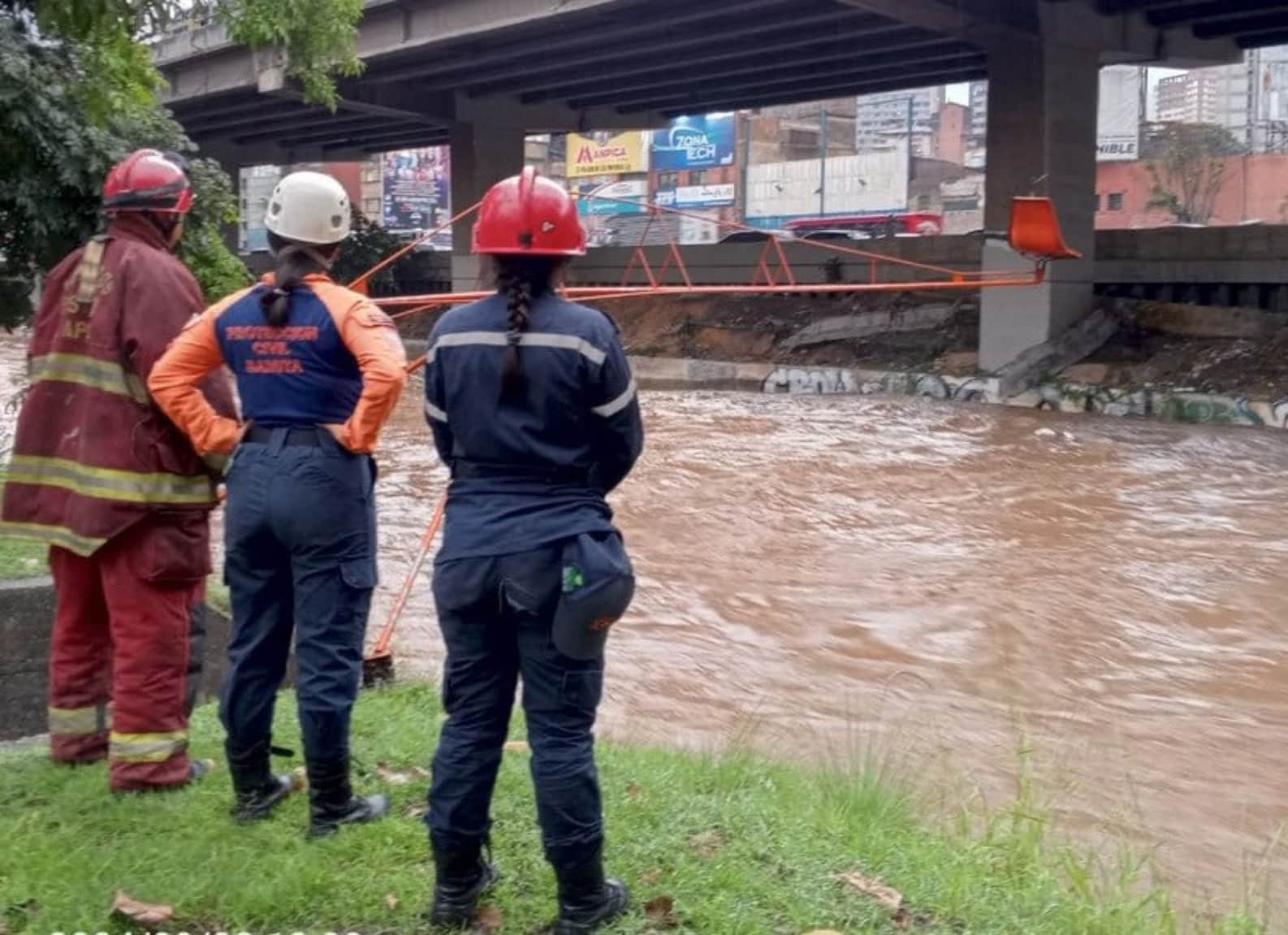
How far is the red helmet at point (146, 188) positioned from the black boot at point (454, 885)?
218 centimetres

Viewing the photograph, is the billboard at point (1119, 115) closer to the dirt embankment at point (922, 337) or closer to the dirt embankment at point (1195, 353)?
the dirt embankment at point (922, 337)

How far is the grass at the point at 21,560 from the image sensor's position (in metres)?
6.04

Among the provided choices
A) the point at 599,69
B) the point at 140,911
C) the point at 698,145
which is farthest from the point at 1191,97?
the point at 140,911


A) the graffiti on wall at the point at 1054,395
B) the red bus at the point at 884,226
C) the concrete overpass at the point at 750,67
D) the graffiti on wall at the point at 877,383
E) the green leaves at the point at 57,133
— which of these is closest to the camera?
the green leaves at the point at 57,133

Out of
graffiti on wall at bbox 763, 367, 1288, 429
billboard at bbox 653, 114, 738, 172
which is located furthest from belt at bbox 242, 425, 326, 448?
billboard at bbox 653, 114, 738, 172

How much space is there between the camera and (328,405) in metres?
3.91

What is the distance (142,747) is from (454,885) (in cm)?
131

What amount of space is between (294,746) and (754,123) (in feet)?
238

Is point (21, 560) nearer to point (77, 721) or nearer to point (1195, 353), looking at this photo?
point (77, 721)

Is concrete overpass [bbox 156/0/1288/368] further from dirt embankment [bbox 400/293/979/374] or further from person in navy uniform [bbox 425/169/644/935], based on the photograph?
person in navy uniform [bbox 425/169/644/935]

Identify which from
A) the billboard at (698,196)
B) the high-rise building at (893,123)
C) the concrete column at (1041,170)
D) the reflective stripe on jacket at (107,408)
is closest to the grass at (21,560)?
the reflective stripe on jacket at (107,408)

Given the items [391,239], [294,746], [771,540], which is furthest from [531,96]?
[294,746]

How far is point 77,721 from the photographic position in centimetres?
450

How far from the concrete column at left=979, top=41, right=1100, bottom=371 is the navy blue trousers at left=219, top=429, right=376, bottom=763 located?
70.5 ft
